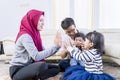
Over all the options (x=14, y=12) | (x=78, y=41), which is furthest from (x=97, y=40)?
(x=14, y=12)

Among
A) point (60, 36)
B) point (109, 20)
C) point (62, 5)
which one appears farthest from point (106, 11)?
point (60, 36)

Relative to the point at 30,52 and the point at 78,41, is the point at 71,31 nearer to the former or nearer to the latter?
the point at 78,41

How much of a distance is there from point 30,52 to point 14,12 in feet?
8.56

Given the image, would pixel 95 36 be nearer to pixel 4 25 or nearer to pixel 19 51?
pixel 19 51

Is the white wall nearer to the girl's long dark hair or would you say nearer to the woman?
the woman

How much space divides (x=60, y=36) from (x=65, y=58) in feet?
1.66

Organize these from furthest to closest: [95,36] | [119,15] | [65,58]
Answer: [119,15]
[65,58]
[95,36]

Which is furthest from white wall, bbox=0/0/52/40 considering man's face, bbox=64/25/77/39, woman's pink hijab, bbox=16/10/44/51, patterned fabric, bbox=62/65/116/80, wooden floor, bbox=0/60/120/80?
patterned fabric, bbox=62/65/116/80

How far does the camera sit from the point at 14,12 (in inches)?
171

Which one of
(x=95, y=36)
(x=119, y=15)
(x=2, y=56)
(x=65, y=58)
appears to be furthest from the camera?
(x=119, y=15)

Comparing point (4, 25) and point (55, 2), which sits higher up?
point (55, 2)

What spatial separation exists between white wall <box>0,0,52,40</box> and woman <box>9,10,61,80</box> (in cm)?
231

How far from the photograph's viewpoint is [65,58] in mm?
2461

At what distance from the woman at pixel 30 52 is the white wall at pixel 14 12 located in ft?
7.58
